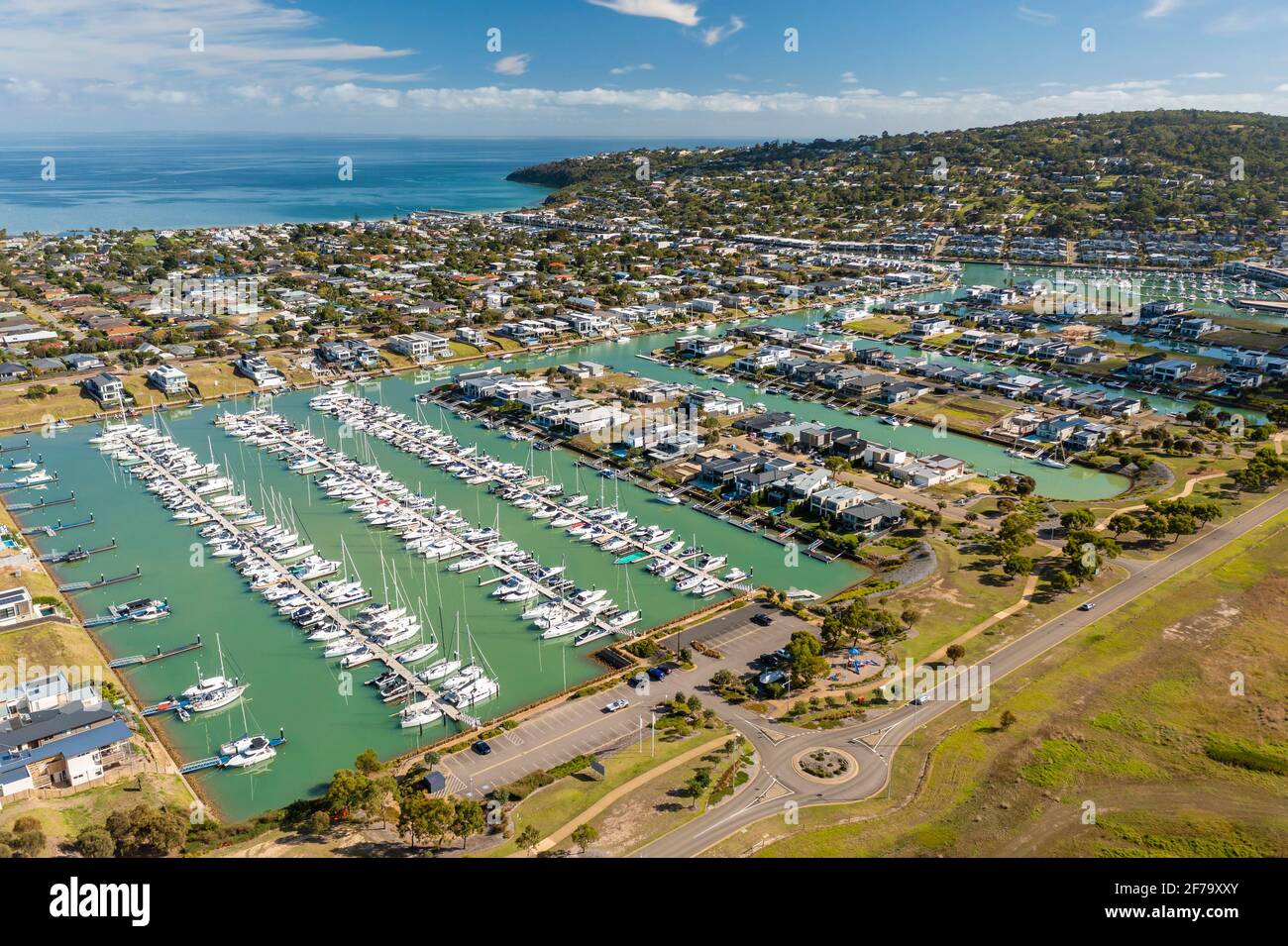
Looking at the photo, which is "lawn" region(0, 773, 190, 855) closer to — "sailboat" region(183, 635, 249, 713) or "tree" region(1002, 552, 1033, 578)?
"sailboat" region(183, 635, 249, 713)

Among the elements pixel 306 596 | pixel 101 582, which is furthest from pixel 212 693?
pixel 101 582

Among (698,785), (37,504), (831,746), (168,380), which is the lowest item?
(831,746)

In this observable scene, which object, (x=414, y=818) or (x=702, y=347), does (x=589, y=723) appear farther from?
(x=702, y=347)

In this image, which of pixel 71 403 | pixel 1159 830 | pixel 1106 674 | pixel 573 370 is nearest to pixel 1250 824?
pixel 1159 830

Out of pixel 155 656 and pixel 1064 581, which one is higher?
pixel 1064 581

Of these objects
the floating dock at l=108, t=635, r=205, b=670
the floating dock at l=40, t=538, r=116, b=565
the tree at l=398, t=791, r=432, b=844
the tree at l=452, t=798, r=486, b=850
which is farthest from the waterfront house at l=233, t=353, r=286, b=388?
the tree at l=452, t=798, r=486, b=850

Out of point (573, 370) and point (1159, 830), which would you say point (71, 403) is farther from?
point (1159, 830)
